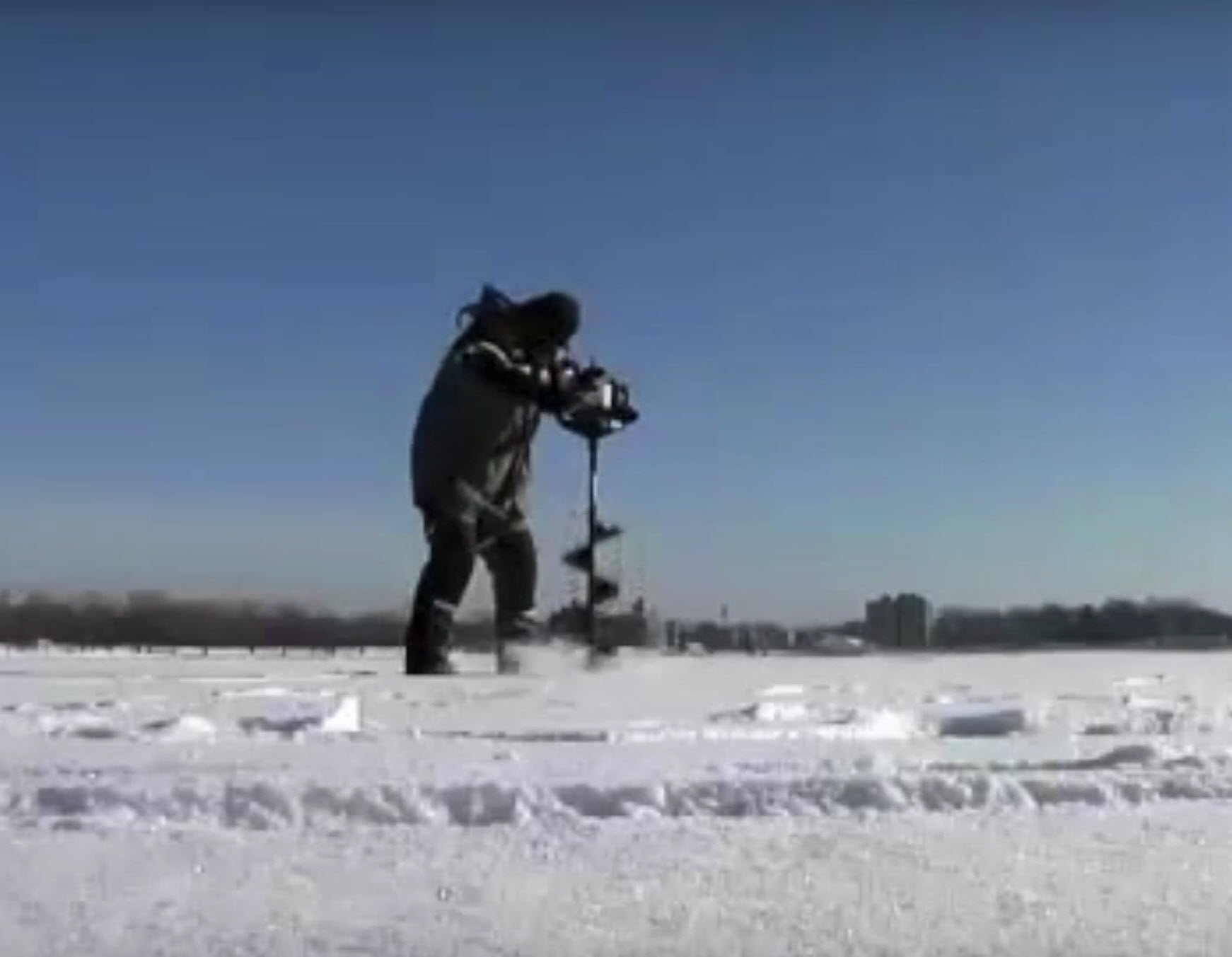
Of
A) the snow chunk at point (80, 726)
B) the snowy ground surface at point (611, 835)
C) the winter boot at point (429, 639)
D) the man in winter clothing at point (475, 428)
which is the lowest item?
the snowy ground surface at point (611, 835)

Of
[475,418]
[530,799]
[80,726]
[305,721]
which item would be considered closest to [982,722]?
[305,721]

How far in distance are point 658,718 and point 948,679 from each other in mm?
3036

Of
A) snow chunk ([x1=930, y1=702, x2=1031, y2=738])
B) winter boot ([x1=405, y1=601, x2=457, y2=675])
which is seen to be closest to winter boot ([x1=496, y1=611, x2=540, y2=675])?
winter boot ([x1=405, y1=601, x2=457, y2=675])

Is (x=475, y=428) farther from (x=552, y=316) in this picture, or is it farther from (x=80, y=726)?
(x=80, y=726)

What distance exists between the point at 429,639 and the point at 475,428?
0.99 meters

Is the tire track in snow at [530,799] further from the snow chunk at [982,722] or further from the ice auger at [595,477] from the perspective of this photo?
the ice auger at [595,477]

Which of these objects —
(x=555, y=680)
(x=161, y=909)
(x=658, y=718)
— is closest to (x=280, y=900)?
(x=161, y=909)

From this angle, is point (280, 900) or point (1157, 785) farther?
point (1157, 785)

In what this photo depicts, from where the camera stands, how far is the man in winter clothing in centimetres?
738

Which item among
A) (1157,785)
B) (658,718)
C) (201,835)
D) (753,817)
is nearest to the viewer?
(201,835)

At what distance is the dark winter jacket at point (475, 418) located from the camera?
24.2 feet

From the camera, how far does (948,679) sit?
731cm

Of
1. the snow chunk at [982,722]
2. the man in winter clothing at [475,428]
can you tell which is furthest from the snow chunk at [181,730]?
the man in winter clothing at [475,428]

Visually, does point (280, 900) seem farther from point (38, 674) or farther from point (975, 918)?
point (38, 674)
